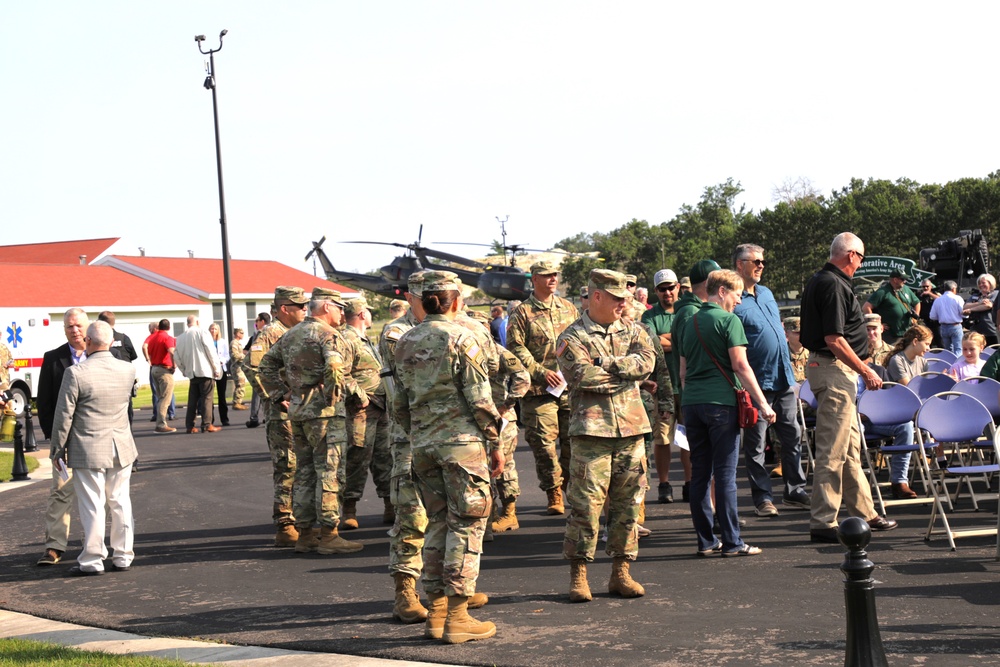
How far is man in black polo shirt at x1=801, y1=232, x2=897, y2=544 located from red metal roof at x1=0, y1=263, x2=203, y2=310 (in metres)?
40.1

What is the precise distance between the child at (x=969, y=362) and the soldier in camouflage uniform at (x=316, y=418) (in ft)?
20.6

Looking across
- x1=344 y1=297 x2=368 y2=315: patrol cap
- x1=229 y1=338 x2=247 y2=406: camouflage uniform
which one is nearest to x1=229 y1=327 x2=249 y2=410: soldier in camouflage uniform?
x1=229 y1=338 x2=247 y2=406: camouflage uniform

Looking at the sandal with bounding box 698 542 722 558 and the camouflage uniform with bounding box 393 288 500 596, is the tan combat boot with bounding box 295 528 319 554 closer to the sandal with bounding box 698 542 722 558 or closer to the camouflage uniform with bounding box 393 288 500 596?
the camouflage uniform with bounding box 393 288 500 596

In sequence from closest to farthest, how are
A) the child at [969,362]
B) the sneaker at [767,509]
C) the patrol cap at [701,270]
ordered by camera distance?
A: the patrol cap at [701,270] < the sneaker at [767,509] < the child at [969,362]

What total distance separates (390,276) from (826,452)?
3960 centimetres

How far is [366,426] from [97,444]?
7.75 feet

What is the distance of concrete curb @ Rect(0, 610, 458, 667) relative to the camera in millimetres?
5602

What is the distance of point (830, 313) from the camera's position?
25.2 feet

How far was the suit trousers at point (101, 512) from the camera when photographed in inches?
→ 329

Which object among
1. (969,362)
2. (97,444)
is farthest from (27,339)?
(969,362)

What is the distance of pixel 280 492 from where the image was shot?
29.5ft

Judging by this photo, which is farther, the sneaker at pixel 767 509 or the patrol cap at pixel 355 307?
the patrol cap at pixel 355 307

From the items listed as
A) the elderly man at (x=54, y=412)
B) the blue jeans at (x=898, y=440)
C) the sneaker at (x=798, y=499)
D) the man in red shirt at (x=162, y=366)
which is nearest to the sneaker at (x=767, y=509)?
the sneaker at (x=798, y=499)

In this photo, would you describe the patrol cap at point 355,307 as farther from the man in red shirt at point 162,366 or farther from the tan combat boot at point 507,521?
the man in red shirt at point 162,366
